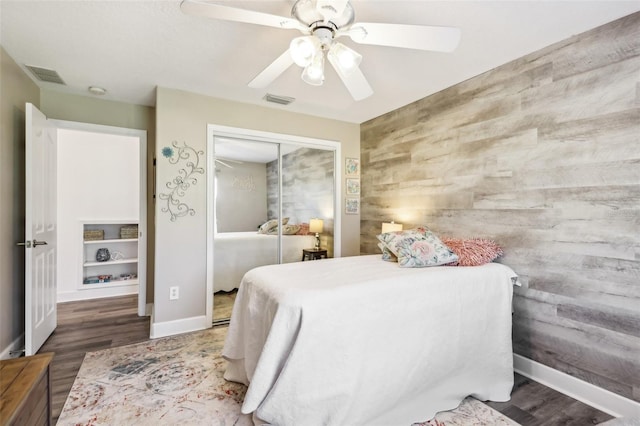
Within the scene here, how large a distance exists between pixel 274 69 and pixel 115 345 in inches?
108

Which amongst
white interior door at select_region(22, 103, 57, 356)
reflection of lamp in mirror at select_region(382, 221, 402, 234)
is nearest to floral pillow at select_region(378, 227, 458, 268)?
reflection of lamp in mirror at select_region(382, 221, 402, 234)

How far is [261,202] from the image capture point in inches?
140

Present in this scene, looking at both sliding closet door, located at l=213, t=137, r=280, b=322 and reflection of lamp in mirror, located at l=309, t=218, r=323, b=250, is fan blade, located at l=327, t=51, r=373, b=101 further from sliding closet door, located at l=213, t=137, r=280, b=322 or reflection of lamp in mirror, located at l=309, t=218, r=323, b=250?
reflection of lamp in mirror, located at l=309, t=218, r=323, b=250

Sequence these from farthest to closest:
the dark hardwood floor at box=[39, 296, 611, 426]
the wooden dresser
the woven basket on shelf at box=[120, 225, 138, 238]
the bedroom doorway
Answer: the woven basket on shelf at box=[120, 225, 138, 238]
the bedroom doorway
the dark hardwood floor at box=[39, 296, 611, 426]
the wooden dresser

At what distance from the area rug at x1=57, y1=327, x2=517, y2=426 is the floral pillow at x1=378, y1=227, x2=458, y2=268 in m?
0.91

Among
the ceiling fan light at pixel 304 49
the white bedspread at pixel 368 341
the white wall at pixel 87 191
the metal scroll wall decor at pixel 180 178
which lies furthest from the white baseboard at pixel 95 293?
the ceiling fan light at pixel 304 49

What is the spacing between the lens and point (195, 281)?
10.1 feet

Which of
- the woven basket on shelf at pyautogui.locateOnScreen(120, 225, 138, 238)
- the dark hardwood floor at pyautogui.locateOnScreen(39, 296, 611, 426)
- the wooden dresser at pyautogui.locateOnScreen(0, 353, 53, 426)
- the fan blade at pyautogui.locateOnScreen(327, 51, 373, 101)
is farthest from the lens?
the woven basket on shelf at pyautogui.locateOnScreen(120, 225, 138, 238)

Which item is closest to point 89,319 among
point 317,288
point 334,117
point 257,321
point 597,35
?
point 257,321

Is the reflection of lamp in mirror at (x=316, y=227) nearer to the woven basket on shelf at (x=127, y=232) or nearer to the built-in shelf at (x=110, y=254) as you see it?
the built-in shelf at (x=110, y=254)

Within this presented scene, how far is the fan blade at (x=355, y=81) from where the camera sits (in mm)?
1720

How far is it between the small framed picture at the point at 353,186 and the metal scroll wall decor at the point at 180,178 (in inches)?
73.3

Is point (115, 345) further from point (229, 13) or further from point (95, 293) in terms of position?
point (229, 13)

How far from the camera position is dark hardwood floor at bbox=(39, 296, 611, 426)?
1830 millimetres
